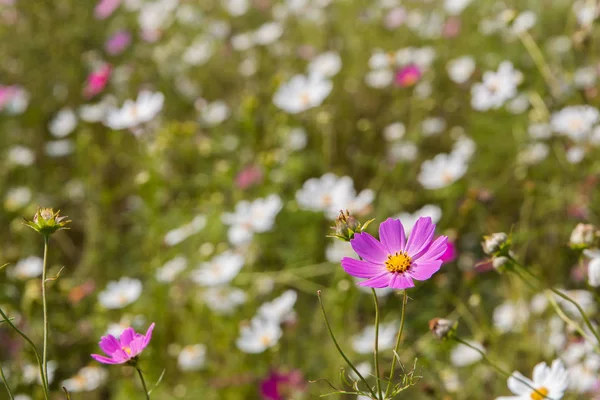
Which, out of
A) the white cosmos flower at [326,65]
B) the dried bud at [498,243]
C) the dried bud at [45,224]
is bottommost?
the white cosmos flower at [326,65]

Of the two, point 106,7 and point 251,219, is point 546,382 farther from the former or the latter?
point 106,7

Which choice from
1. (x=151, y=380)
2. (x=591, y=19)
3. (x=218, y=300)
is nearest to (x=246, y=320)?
(x=218, y=300)

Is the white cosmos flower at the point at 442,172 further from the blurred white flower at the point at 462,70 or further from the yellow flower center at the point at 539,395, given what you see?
the yellow flower center at the point at 539,395

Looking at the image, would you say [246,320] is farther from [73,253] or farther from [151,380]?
[73,253]

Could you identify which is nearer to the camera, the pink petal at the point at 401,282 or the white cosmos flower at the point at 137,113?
the pink petal at the point at 401,282

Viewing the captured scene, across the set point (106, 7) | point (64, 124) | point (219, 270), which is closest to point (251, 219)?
point (219, 270)

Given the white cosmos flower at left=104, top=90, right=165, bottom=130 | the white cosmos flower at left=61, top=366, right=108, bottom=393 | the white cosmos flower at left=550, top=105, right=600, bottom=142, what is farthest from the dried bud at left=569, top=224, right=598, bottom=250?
the white cosmos flower at left=104, top=90, right=165, bottom=130

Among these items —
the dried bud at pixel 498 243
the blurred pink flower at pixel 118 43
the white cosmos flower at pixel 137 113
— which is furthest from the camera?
the blurred pink flower at pixel 118 43

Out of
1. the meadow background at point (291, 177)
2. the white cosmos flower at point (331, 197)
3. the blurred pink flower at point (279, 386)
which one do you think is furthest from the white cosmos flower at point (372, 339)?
the white cosmos flower at point (331, 197)
